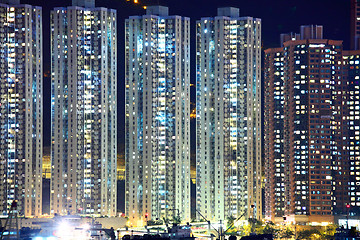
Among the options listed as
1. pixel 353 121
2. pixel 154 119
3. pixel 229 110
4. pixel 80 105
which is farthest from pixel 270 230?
pixel 80 105

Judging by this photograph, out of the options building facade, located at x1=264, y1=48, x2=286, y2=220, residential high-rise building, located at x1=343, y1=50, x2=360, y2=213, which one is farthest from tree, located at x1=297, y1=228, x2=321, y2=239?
building facade, located at x1=264, y1=48, x2=286, y2=220

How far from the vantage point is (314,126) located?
138750 mm

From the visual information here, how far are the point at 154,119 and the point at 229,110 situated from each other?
859 cm

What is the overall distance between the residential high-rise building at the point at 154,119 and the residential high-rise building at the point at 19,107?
1029cm

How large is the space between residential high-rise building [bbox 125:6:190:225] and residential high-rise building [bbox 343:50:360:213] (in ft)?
72.9

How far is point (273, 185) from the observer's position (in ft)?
475

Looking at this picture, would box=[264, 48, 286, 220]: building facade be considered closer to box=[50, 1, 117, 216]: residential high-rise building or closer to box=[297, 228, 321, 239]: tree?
box=[297, 228, 321, 239]: tree

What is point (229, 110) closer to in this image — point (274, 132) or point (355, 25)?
point (274, 132)

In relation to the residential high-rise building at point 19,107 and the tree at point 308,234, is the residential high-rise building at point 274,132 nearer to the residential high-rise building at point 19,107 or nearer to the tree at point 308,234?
the tree at point 308,234

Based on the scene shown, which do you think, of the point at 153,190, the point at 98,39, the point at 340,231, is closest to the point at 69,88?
the point at 98,39

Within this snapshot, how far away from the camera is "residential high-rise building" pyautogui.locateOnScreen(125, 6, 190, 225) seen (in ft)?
427

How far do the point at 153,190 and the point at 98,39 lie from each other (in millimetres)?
17629

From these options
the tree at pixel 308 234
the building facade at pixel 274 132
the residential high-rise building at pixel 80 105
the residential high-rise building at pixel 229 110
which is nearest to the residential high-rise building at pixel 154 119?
the residential high-rise building at pixel 229 110

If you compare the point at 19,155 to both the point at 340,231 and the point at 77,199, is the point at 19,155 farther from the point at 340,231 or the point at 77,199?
the point at 340,231
